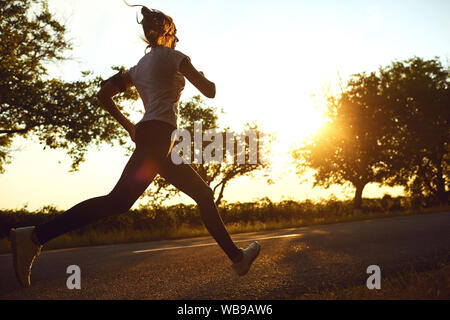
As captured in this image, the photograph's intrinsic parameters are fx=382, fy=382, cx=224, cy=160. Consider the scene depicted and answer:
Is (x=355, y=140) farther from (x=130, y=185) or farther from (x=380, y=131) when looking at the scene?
(x=130, y=185)

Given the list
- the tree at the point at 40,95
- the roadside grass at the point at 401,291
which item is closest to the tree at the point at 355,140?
the tree at the point at 40,95

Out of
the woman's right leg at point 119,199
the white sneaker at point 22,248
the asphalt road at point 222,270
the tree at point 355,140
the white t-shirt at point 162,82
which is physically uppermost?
the tree at point 355,140

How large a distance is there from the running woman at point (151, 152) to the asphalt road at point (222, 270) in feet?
2.33

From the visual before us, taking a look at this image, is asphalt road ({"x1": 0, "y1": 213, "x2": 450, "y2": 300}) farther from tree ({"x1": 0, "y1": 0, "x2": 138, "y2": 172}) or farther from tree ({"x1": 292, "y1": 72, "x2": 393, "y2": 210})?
tree ({"x1": 292, "y1": 72, "x2": 393, "y2": 210})

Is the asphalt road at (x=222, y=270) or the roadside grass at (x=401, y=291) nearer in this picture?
the roadside grass at (x=401, y=291)

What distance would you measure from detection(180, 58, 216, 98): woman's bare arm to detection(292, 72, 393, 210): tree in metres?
29.1

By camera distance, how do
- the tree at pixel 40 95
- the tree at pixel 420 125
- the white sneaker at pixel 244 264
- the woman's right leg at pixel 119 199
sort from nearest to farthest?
the woman's right leg at pixel 119 199 → the white sneaker at pixel 244 264 → the tree at pixel 40 95 → the tree at pixel 420 125

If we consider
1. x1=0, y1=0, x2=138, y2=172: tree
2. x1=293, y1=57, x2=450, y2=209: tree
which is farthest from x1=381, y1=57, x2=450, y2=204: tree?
x1=0, y1=0, x2=138, y2=172: tree

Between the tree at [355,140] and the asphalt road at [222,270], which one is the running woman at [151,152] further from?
the tree at [355,140]

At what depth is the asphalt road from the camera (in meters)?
3.68

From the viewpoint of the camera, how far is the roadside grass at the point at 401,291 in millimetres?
3184
